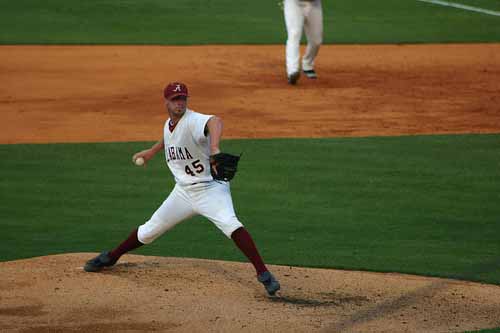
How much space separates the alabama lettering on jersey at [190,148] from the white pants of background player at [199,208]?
80 millimetres

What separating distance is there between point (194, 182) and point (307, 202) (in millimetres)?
3334

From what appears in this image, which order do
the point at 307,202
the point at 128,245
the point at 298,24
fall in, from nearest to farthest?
the point at 128,245 < the point at 307,202 < the point at 298,24

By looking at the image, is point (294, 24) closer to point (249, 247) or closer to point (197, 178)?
point (197, 178)

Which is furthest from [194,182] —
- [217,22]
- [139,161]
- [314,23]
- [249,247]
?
[217,22]

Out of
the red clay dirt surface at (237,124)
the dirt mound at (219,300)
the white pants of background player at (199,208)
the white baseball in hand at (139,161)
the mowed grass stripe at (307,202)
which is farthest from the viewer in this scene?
the mowed grass stripe at (307,202)

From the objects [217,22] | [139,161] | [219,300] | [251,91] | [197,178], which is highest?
[217,22]

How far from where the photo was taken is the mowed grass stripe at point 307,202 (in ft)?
33.4

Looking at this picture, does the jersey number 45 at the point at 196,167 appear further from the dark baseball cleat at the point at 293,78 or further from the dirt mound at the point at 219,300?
the dark baseball cleat at the point at 293,78

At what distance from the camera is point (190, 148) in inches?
336

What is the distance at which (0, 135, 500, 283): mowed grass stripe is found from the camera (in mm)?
10188

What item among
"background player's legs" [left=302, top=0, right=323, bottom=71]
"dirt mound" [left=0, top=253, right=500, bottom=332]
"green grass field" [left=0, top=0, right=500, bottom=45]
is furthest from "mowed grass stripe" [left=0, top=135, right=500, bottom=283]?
"green grass field" [left=0, top=0, right=500, bottom=45]

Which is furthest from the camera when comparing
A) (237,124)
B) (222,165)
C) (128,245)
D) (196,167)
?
(237,124)

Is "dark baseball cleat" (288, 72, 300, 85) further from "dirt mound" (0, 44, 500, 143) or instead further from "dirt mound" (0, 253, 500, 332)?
"dirt mound" (0, 253, 500, 332)

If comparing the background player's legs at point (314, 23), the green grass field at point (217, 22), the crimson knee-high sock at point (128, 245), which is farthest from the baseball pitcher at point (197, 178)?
the green grass field at point (217, 22)
